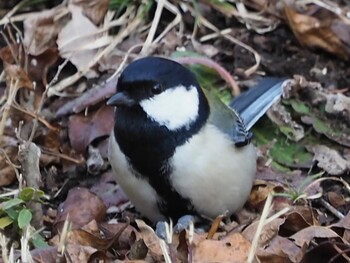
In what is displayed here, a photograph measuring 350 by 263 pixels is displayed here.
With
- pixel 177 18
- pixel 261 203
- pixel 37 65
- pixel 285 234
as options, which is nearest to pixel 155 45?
pixel 177 18

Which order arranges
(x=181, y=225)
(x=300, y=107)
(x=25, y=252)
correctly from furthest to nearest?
1. (x=300, y=107)
2. (x=181, y=225)
3. (x=25, y=252)

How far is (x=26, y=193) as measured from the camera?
3420 mm

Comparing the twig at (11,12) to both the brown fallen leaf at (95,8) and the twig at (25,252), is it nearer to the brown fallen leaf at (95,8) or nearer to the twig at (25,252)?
the brown fallen leaf at (95,8)

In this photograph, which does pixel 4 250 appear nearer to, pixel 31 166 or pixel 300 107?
pixel 31 166

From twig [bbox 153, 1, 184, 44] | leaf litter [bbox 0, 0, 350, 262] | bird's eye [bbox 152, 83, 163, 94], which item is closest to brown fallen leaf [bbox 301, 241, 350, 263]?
leaf litter [bbox 0, 0, 350, 262]

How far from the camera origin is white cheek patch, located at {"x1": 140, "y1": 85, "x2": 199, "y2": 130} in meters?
3.53

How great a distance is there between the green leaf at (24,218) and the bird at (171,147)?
43 cm

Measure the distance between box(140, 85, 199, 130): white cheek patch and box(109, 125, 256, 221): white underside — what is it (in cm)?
8

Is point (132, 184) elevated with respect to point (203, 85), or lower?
elevated

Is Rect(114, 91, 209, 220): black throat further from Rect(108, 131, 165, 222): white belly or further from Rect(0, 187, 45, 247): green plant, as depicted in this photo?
Rect(0, 187, 45, 247): green plant

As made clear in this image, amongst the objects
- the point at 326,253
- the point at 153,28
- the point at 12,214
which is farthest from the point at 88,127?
the point at 326,253

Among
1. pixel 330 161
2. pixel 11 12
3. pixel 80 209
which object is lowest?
pixel 330 161

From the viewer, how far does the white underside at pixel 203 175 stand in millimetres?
3574

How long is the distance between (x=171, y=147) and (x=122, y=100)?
25cm
